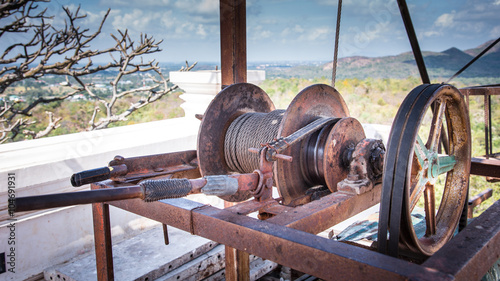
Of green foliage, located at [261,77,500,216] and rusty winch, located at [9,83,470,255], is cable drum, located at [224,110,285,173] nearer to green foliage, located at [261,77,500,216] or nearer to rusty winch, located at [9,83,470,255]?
rusty winch, located at [9,83,470,255]

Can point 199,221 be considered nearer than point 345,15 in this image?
Yes

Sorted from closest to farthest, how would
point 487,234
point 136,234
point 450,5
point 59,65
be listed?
1. point 487,234
2. point 136,234
3. point 59,65
4. point 450,5

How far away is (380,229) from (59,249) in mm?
2833

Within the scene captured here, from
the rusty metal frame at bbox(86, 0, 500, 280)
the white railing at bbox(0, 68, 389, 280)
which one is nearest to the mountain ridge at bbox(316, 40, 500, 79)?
the white railing at bbox(0, 68, 389, 280)

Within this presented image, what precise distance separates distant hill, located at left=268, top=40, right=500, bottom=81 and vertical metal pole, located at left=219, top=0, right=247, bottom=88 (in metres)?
21.9

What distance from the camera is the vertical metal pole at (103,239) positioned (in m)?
2.29

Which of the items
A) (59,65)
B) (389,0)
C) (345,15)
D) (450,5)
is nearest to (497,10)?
(450,5)

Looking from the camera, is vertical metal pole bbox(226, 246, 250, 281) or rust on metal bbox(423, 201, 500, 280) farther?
vertical metal pole bbox(226, 246, 250, 281)

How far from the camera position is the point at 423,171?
2316 millimetres

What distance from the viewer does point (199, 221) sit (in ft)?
6.28

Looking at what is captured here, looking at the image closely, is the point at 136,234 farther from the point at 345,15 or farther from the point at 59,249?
the point at 345,15

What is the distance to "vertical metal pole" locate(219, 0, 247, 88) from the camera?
3332 millimetres

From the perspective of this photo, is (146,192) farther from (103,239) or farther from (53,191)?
(53,191)

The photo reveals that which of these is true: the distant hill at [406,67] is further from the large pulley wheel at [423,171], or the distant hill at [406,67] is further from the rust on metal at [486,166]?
the large pulley wheel at [423,171]
